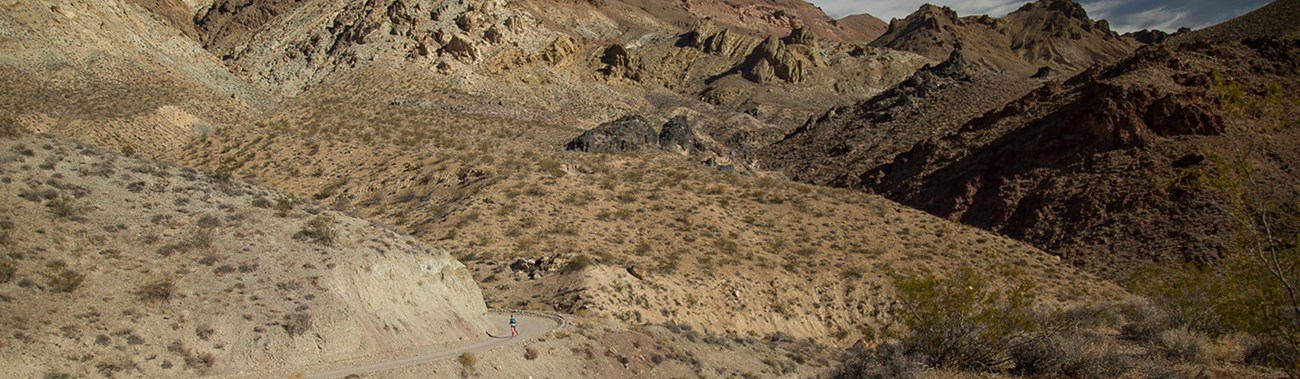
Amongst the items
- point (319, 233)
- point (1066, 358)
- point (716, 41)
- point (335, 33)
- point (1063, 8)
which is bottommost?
point (335, 33)

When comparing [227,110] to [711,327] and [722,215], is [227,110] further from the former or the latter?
[711,327]

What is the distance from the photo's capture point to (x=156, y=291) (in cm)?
1415

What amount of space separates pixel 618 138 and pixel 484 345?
30413mm

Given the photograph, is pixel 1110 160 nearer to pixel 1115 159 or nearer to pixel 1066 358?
pixel 1115 159

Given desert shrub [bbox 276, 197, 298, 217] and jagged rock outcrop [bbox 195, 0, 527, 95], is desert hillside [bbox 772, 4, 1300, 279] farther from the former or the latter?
desert shrub [bbox 276, 197, 298, 217]

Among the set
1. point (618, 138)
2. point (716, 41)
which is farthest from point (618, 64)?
point (618, 138)

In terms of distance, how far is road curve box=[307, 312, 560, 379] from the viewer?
47.3ft

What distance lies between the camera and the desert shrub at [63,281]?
44.3ft

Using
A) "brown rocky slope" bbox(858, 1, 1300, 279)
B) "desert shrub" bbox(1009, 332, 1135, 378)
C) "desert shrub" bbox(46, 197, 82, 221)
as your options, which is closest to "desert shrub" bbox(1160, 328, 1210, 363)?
"desert shrub" bbox(1009, 332, 1135, 378)

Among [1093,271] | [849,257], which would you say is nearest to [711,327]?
[849,257]

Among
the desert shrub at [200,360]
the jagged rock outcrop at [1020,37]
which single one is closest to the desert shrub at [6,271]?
the desert shrub at [200,360]

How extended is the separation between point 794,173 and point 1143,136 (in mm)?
20869

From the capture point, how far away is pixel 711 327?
88.5 ft

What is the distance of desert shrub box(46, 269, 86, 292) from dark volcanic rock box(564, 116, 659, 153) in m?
32.5
